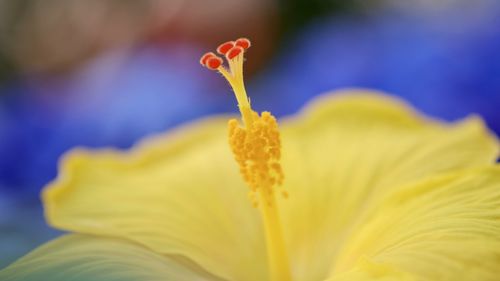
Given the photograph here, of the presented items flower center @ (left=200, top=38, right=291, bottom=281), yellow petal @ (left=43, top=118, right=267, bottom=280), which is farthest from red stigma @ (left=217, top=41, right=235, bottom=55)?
yellow petal @ (left=43, top=118, right=267, bottom=280)

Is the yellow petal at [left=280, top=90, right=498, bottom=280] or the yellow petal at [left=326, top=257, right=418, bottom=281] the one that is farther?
the yellow petal at [left=280, top=90, right=498, bottom=280]

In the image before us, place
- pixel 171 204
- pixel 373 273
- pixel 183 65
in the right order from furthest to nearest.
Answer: pixel 183 65
pixel 171 204
pixel 373 273

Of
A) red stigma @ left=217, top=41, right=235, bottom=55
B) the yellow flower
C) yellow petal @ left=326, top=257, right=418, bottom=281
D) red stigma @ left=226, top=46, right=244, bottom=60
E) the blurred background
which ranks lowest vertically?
yellow petal @ left=326, top=257, right=418, bottom=281

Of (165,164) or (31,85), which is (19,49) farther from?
(165,164)

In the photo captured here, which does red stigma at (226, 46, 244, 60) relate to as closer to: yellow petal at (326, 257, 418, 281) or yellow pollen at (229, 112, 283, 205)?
yellow pollen at (229, 112, 283, 205)

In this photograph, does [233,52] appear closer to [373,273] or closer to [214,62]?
[214,62]

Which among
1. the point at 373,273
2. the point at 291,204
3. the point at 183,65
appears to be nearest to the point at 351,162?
the point at 291,204
